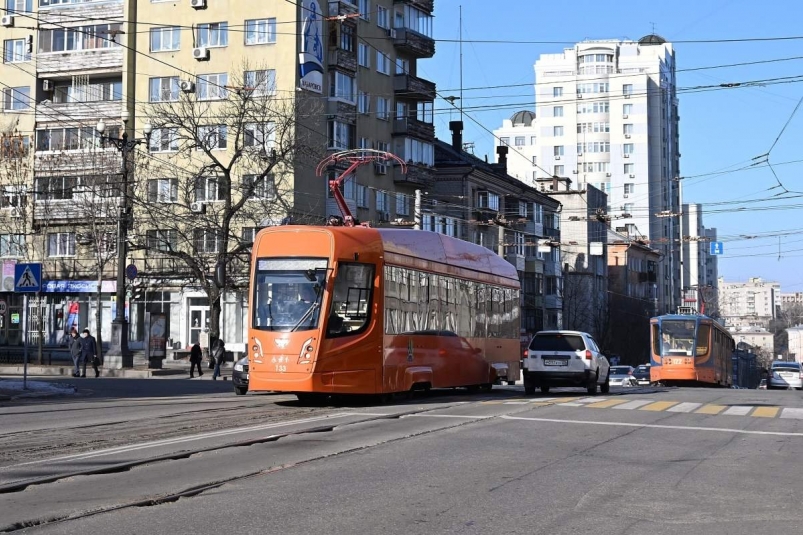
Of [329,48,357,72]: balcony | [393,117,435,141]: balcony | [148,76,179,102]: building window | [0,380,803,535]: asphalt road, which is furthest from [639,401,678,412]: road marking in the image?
[393,117,435,141]: balcony

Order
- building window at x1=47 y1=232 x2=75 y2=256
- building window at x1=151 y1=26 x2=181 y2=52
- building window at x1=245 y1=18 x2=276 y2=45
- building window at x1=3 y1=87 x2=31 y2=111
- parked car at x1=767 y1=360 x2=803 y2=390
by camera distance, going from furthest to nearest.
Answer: building window at x1=3 y1=87 x2=31 y2=111 → building window at x1=47 y1=232 x2=75 y2=256 → building window at x1=151 y1=26 x2=181 y2=52 → parked car at x1=767 y1=360 x2=803 y2=390 → building window at x1=245 y1=18 x2=276 y2=45

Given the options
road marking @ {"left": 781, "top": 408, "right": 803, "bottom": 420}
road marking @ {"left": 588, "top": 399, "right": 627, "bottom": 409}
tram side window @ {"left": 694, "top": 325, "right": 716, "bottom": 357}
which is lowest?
road marking @ {"left": 781, "top": 408, "right": 803, "bottom": 420}

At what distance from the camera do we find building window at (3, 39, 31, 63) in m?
61.8

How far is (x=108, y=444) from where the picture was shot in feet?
44.3

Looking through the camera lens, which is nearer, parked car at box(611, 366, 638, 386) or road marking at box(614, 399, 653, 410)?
road marking at box(614, 399, 653, 410)

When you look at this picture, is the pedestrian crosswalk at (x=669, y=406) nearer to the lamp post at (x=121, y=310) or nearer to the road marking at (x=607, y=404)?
the road marking at (x=607, y=404)

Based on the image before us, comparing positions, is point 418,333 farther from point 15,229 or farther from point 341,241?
point 15,229

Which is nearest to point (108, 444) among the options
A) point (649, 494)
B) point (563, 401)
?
point (649, 494)

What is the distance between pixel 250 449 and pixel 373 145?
49.4 m

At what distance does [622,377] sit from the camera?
56.5 m

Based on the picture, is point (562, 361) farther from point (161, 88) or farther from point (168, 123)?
point (161, 88)

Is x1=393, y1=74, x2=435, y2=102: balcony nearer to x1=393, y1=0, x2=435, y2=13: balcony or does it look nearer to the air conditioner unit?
x1=393, y1=0, x2=435, y2=13: balcony

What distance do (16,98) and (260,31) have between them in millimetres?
15244

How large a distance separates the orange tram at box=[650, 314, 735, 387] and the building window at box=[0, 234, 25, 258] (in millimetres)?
33594
